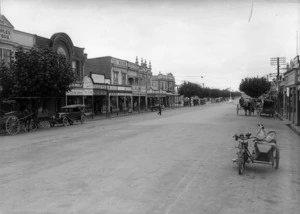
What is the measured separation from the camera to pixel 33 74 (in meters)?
19.3

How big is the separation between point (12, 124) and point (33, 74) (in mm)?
3905

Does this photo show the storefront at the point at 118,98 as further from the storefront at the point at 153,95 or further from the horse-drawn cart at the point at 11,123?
the horse-drawn cart at the point at 11,123

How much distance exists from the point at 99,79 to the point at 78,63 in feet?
14.3

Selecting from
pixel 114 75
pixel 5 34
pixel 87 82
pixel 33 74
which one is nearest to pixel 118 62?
pixel 114 75

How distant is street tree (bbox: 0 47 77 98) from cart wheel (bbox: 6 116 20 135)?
2.48 meters

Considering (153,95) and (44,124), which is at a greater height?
(153,95)

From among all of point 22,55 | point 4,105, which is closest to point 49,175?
point 22,55

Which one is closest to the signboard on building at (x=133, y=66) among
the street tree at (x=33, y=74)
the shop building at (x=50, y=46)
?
the shop building at (x=50, y=46)

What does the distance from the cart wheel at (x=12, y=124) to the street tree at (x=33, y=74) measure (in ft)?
8.13

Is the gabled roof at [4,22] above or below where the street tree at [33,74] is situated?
above

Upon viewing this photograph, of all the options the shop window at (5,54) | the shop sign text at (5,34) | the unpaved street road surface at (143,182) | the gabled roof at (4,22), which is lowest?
the unpaved street road surface at (143,182)

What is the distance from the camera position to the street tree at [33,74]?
19156 millimetres

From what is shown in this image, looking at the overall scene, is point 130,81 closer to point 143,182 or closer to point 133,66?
point 133,66

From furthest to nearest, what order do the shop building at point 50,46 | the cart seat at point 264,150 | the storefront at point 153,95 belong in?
the storefront at point 153,95
the shop building at point 50,46
the cart seat at point 264,150
